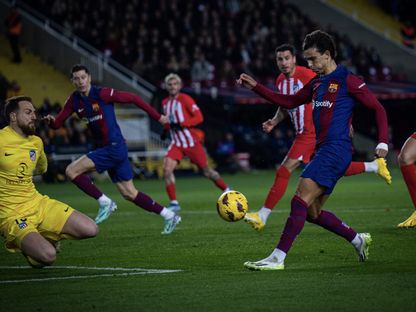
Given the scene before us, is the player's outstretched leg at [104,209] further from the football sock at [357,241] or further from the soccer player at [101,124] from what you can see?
the football sock at [357,241]

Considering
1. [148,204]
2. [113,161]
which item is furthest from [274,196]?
[113,161]

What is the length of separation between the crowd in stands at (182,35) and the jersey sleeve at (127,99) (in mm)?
19349

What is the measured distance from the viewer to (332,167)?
9.73 m

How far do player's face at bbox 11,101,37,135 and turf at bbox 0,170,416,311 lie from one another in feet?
4.86

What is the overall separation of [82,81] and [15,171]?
14.1 ft

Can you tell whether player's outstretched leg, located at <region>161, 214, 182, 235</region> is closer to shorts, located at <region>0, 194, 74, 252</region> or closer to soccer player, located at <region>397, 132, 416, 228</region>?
soccer player, located at <region>397, 132, 416, 228</region>

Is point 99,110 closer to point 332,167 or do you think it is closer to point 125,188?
point 125,188

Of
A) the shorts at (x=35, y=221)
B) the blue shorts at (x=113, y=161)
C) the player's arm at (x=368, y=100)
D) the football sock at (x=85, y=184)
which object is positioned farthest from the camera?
the football sock at (x=85, y=184)

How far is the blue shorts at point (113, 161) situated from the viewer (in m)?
14.6

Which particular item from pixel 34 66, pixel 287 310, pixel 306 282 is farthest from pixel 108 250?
pixel 34 66

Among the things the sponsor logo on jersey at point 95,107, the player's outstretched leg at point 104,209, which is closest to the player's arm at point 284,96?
the sponsor logo on jersey at point 95,107

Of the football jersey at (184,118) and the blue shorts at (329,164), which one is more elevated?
the blue shorts at (329,164)

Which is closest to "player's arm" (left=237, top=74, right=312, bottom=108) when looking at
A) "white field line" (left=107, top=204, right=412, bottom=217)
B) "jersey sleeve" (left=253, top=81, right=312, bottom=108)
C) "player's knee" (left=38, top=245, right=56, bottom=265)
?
"jersey sleeve" (left=253, top=81, right=312, bottom=108)

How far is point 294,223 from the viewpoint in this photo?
9641 millimetres
